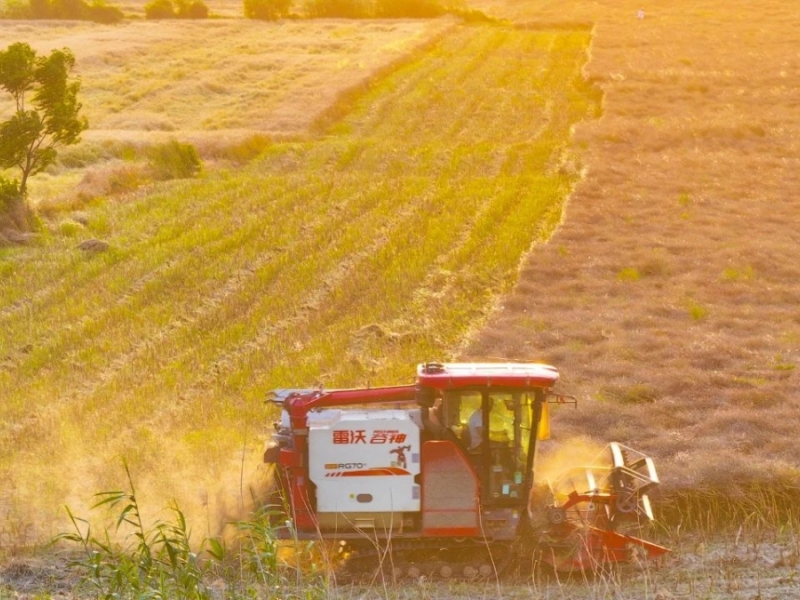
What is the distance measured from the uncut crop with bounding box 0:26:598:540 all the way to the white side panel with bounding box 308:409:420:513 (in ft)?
4.80

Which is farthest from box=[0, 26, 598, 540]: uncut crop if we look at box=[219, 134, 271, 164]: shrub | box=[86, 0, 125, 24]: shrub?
box=[86, 0, 125, 24]: shrub

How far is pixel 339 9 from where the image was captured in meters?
69.6

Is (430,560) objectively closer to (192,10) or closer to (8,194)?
(8,194)

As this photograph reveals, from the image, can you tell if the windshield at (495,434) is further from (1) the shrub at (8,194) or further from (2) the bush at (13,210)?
(1) the shrub at (8,194)

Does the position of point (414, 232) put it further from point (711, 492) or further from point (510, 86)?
point (510, 86)

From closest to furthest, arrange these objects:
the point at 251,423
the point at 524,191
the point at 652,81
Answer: the point at 251,423, the point at 524,191, the point at 652,81

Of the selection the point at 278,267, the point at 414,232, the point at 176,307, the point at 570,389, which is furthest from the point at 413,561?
the point at 414,232

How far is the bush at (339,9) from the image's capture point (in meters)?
69.4

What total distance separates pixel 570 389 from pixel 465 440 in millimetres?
4921

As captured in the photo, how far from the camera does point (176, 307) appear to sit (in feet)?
66.1

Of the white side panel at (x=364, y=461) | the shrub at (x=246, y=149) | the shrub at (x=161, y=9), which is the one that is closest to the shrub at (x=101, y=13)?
the shrub at (x=161, y=9)

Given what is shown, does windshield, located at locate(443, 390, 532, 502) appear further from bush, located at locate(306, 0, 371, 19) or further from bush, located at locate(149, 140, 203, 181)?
bush, located at locate(306, 0, 371, 19)

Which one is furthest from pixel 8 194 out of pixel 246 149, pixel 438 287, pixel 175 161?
pixel 438 287

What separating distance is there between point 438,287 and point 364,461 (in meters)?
9.65
